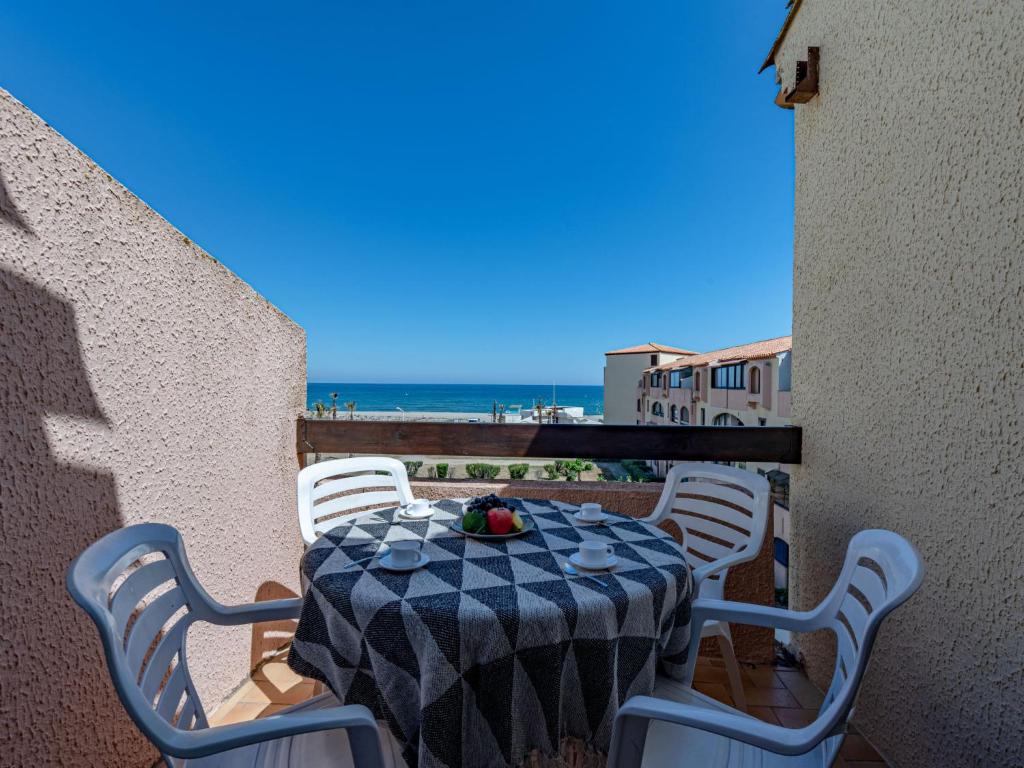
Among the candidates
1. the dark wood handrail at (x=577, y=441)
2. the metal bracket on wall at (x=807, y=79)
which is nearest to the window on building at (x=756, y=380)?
the dark wood handrail at (x=577, y=441)

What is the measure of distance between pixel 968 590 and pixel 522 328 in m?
33.0

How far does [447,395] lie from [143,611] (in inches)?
1767

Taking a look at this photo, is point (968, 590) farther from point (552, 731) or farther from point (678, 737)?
point (552, 731)

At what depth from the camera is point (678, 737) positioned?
957 mm

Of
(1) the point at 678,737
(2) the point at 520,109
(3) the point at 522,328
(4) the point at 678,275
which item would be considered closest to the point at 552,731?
(1) the point at 678,737

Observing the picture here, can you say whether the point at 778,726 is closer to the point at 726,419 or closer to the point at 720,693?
the point at 720,693

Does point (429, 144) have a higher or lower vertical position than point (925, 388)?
higher

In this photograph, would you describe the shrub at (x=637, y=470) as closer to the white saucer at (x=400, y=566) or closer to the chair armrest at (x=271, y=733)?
the white saucer at (x=400, y=566)

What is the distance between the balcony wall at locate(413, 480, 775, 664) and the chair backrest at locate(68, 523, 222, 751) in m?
1.24

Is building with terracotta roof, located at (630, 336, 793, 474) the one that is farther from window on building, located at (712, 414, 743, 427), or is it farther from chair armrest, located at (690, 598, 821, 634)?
chair armrest, located at (690, 598, 821, 634)

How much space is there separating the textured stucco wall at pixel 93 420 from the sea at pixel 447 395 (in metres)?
33.9

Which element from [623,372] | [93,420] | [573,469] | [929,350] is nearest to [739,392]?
[573,469]

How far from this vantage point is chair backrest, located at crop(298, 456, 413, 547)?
1.74 meters

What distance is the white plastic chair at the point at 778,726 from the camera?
2.35 ft
